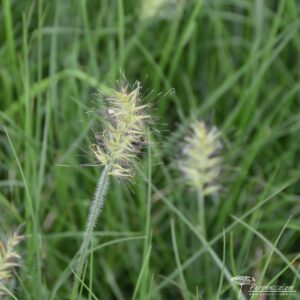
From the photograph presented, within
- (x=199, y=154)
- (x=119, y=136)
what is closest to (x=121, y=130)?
(x=119, y=136)

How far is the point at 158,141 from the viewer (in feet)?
5.61

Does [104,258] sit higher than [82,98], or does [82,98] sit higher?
[82,98]

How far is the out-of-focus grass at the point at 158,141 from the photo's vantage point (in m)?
1.48

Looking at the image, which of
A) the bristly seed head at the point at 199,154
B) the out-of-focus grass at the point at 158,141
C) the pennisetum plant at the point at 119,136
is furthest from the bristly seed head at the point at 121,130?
the bristly seed head at the point at 199,154

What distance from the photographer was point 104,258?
158 centimetres

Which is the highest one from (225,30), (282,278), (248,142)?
(225,30)

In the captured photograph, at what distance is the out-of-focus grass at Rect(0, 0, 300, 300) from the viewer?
4.85 feet

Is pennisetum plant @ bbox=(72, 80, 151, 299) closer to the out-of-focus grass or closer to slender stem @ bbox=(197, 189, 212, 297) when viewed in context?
the out-of-focus grass

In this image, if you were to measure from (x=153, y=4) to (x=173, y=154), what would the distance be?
0.41 metres

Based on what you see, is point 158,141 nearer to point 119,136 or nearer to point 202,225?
point 202,225

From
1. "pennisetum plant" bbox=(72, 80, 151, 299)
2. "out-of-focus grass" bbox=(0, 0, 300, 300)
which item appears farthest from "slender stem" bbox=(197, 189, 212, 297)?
"pennisetum plant" bbox=(72, 80, 151, 299)

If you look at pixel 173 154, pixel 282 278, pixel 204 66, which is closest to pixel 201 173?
pixel 173 154

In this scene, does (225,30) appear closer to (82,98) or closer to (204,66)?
(204,66)

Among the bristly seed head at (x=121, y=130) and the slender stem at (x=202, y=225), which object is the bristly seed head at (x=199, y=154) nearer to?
the slender stem at (x=202, y=225)
